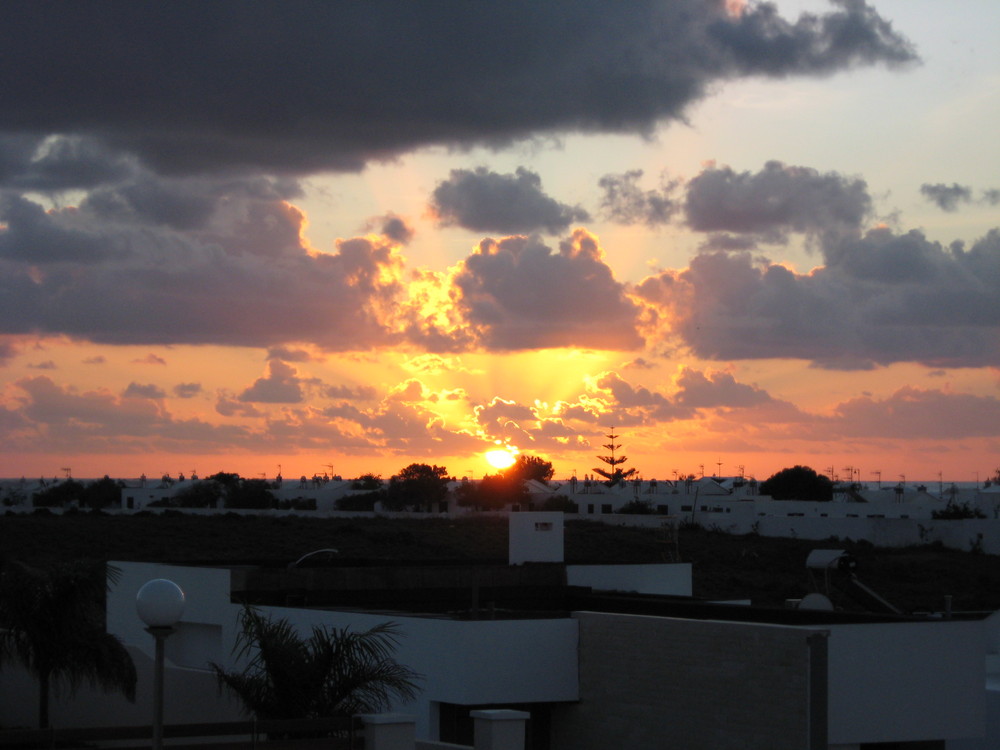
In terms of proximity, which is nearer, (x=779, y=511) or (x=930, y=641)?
(x=930, y=641)

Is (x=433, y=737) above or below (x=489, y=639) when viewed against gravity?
below

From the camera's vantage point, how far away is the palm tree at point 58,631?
25.2 meters

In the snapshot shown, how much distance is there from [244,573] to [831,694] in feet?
47.1

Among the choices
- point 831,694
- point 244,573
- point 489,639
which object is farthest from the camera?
point 244,573

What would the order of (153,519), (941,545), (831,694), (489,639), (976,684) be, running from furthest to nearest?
(153,519), (941,545), (489,639), (976,684), (831,694)

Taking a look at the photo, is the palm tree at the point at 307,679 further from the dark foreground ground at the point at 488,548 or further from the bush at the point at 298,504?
the bush at the point at 298,504

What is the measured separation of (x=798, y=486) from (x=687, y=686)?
118157mm

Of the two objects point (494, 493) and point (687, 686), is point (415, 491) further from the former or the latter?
point (687, 686)

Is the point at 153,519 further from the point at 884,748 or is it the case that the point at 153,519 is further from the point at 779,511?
the point at 884,748

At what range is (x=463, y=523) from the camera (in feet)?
322

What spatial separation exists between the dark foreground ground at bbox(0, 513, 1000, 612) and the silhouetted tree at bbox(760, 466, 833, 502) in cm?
4110

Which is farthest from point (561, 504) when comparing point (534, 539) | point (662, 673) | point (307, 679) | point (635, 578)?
point (307, 679)

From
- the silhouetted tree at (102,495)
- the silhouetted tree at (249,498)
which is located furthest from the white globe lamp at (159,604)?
the silhouetted tree at (102,495)

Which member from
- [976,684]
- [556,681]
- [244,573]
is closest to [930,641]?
[976,684]
